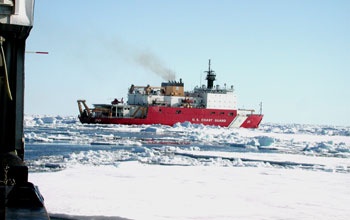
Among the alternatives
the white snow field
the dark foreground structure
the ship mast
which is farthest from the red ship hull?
the dark foreground structure

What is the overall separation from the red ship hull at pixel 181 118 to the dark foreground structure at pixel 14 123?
35.4 m

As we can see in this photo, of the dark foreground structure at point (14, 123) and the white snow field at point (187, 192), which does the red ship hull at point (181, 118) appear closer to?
the white snow field at point (187, 192)

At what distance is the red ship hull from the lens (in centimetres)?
4062

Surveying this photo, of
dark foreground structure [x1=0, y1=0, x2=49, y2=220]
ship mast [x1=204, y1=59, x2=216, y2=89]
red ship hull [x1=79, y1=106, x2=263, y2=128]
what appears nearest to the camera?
dark foreground structure [x1=0, y1=0, x2=49, y2=220]

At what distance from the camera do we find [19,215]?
3309 mm

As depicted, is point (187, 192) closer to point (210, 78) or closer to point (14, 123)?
point (14, 123)

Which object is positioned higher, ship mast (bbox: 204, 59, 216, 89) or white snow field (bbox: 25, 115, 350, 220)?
ship mast (bbox: 204, 59, 216, 89)

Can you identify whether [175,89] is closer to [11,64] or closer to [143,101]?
[143,101]

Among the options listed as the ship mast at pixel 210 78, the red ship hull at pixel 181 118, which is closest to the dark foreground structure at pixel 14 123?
the red ship hull at pixel 181 118

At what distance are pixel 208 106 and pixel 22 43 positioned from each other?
3957cm

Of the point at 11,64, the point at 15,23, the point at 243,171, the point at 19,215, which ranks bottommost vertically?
the point at 243,171

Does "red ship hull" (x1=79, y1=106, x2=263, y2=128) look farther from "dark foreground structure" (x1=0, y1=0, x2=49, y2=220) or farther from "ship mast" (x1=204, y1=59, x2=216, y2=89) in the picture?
"dark foreground structure" (x1=0, y1=0, x2=49, y2=220)

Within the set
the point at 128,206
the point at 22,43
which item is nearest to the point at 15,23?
the point at 22,43

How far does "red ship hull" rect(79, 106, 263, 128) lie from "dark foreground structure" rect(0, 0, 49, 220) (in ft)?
116
